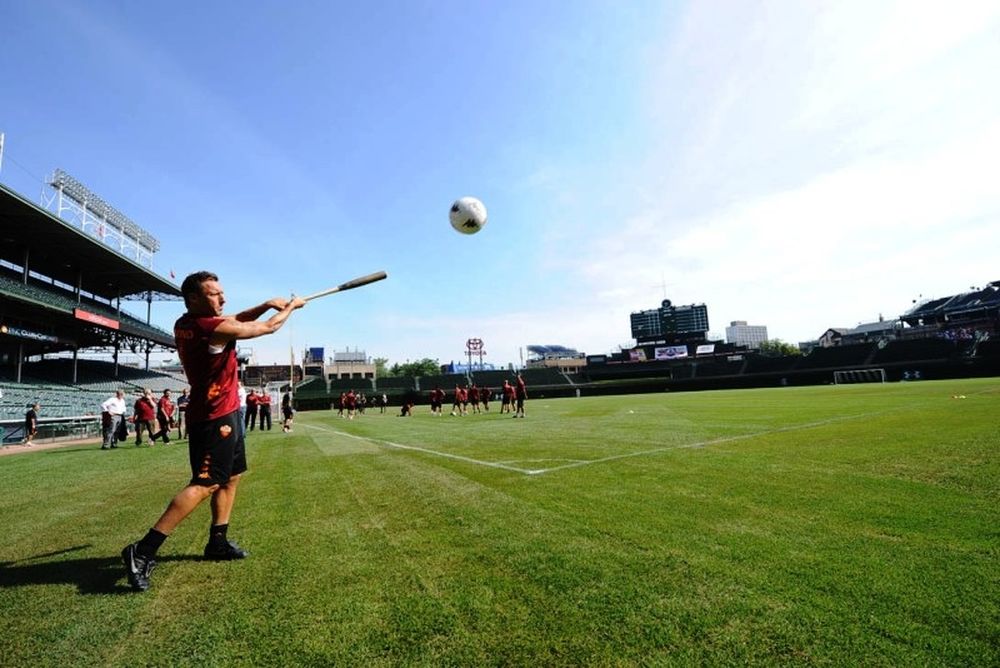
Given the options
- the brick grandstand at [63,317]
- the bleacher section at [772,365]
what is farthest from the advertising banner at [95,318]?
the bleacher section at [772,365]

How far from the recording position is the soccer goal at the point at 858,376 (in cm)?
5504

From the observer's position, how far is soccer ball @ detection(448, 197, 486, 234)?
11164 millimetres

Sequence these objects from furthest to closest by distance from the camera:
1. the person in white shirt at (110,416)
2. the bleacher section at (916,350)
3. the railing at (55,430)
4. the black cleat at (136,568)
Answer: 1. the bleacher section at (916,350)
2. the railing at (55,430)
3. the person in white shirt at (110,416)
4. the black cleat at (136,568)

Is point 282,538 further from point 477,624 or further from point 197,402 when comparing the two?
point 477,624

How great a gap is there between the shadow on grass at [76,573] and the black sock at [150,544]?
228mm

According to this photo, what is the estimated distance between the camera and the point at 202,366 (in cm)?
377

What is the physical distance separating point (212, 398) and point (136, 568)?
1235 mm

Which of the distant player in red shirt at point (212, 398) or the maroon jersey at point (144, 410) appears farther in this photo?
the maroon jersey at point (144, 410)

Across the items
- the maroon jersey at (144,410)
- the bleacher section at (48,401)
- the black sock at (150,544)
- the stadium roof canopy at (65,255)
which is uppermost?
the stadium roof canopy at (65,255)

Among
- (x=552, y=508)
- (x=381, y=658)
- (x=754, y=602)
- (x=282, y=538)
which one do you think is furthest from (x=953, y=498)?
(x=282, y=538)

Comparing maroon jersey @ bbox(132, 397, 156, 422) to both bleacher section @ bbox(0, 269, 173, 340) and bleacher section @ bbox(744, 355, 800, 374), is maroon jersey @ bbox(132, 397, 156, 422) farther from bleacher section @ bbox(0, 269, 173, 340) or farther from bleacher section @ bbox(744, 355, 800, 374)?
bleacher section @ bbox(744, 355, 800, 374)

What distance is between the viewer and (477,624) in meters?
2.44

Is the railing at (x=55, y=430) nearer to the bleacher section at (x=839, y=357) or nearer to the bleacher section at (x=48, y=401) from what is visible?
the bleacher section at (x=48, y=401)

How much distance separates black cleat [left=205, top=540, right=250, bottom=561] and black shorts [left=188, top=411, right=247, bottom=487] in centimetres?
49
